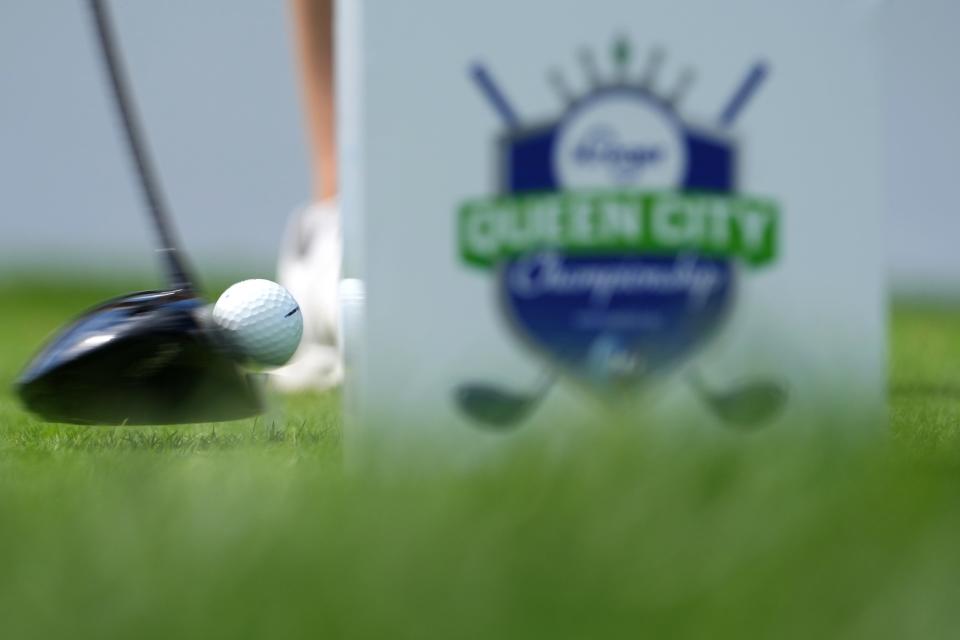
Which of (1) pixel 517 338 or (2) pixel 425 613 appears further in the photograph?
(1) pixel 517 338

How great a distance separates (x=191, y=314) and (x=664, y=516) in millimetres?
1036

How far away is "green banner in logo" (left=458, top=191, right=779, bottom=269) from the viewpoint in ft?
3.78

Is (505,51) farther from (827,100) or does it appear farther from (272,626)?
(272,626)

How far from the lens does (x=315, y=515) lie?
870 millimetres

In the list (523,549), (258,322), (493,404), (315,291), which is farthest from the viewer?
(315,291)

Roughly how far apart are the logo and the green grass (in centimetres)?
19

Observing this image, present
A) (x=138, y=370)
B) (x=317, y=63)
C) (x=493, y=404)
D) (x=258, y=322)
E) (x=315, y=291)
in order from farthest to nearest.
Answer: (x=317, y=63) → (x=315, y=291) → (x=258, y=322) → (x=138, y=370) → (x=493, y=404)

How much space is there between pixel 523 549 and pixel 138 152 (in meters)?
1.39

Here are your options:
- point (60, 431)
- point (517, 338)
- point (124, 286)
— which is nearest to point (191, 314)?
point (60, 431)

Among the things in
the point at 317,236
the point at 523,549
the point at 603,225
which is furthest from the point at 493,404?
the point at 317,236

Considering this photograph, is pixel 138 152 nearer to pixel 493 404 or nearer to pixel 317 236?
pixel 317 236

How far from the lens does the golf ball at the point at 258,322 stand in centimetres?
172

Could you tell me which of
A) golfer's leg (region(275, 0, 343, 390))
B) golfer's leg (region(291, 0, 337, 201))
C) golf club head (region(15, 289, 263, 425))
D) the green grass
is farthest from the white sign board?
golfer's leg (region(291, 0, 337, 201))

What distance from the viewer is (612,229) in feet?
3.85
